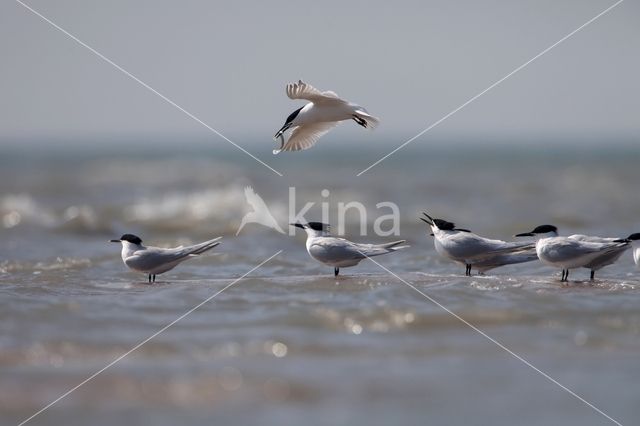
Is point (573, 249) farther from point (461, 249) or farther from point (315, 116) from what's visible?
point (315, 116)

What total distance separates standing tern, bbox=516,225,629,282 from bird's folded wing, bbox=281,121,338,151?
10.7ft

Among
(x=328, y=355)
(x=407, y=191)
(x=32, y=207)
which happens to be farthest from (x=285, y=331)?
(x=407, y=191)

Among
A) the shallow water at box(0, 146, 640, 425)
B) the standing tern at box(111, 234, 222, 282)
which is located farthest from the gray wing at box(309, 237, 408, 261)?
the standing tern at box(111, 234, 222, 282)

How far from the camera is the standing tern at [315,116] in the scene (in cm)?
977

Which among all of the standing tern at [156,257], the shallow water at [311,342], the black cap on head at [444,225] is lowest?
the shallow water at [311,342]

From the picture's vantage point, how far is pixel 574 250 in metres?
8.88

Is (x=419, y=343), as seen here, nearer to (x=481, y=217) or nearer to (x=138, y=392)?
(x=138, y=392)

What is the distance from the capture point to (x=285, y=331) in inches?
278

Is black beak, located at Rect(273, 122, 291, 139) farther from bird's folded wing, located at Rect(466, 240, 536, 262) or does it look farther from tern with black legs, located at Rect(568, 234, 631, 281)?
tern with black legs, located at Rect(568, 234, 631, 281)

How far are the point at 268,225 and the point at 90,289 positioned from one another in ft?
23.8

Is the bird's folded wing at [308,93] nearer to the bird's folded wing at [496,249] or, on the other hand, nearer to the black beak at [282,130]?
the black beak at [282,130]

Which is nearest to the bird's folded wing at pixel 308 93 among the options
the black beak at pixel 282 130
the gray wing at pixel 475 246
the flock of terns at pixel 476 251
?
the black beak at pixel 282 130

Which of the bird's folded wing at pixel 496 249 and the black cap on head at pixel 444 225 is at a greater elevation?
the black cap on head at pixel 444 225

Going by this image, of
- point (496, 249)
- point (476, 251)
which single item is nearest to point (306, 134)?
point (476, 251)
